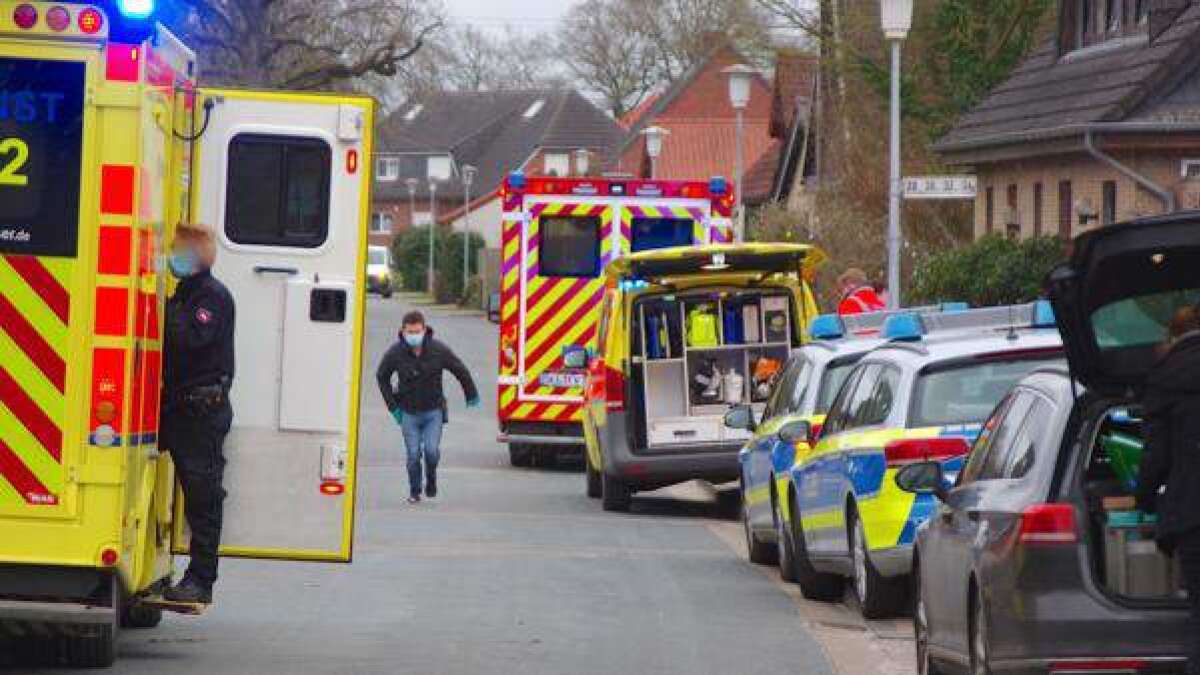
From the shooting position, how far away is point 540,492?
25938 millimetres

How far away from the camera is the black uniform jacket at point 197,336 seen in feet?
37.0

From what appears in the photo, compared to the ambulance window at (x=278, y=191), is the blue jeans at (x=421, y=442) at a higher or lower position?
lower

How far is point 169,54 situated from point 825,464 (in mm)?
5181

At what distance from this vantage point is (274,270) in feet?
38.8

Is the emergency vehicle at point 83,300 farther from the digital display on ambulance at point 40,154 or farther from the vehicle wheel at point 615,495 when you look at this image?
the vehicle wheel at point 615,495

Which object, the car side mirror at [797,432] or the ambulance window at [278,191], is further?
the car side mirror at [797,432]

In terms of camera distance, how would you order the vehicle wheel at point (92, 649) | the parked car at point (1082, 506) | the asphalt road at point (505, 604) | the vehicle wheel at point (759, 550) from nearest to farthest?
the parked car at point (1082, 506)
the vehicle wheel at point (92, 649)
the asphalt road at point (505, 604)
the vehicle wheel at point (759, 550)

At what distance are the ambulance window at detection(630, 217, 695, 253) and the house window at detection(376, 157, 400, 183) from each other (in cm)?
11721

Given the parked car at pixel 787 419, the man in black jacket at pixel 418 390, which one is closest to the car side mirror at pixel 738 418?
the parked car at pixel 787 419

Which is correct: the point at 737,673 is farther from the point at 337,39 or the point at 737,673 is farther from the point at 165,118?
the point at 337,39

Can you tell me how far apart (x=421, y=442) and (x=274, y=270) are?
481 inches

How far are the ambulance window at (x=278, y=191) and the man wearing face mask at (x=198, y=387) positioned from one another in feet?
1.34

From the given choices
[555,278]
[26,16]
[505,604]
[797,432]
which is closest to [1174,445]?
[26,16]

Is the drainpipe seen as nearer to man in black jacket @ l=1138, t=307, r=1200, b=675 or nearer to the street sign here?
the street sign
